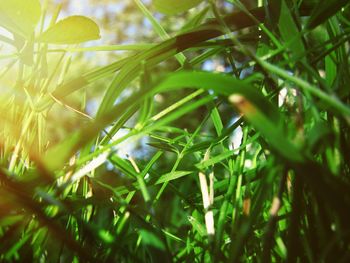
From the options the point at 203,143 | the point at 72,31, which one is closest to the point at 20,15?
the point at 72,31

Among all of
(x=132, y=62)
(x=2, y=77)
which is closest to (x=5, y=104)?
(x=2, y=77)

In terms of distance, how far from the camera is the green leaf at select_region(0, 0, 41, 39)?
1.18 ft

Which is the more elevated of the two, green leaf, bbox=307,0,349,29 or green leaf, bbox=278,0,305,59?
green leaf, bbox=278,0,305,59

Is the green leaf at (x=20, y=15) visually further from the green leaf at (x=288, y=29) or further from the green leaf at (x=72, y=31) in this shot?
the green leaf at (x=288, y=29)

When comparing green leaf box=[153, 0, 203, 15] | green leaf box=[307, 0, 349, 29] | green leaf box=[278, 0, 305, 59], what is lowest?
green leaf box=[307, 0, 349, 29]

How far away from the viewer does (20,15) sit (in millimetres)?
371

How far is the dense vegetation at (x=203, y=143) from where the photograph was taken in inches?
8.7

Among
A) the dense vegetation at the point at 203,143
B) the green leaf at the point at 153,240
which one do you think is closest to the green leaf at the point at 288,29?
the dense vegetation at the point at 203,143

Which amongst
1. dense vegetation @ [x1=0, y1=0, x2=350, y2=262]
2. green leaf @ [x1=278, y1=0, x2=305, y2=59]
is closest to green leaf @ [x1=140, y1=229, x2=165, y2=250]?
dense vegetation @ [x1=0, y1=0, x2=350, y2=262]

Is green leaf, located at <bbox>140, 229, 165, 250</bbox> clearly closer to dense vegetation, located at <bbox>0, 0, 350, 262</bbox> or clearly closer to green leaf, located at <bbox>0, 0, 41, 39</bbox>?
dense vegetation, located at <bbox>0, 0, 350, 262</bbox>

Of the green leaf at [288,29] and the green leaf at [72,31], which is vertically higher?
the green leaf at [72,31]

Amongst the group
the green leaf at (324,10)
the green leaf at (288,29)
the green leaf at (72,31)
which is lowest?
the green leaf at (324,10)

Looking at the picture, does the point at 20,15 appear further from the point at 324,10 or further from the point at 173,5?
the point at 324,10

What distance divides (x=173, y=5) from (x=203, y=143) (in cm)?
14
